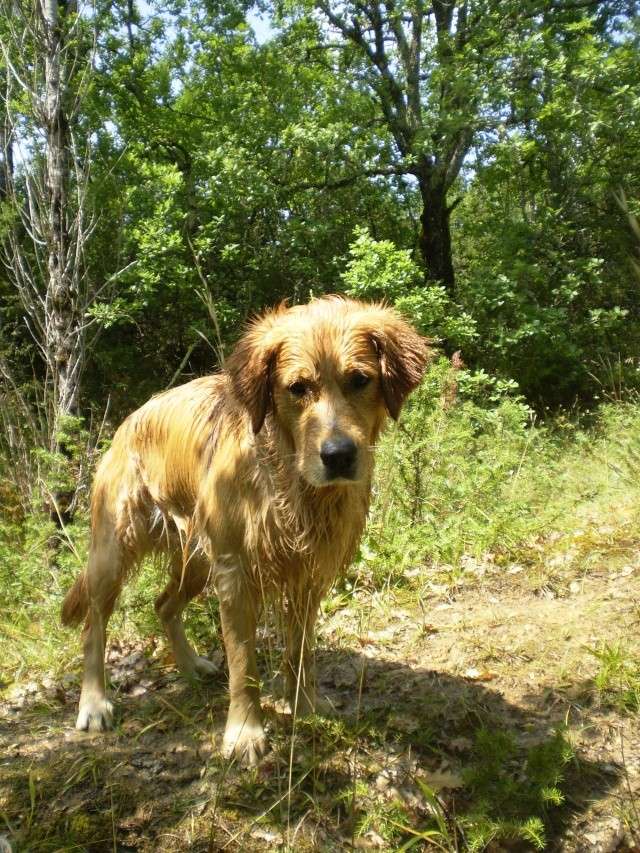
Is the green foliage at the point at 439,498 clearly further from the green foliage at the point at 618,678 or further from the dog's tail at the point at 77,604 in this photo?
the dog's tail at the point at 77,604

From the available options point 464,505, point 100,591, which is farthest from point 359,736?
point 464,505

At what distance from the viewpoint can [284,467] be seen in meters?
2.80

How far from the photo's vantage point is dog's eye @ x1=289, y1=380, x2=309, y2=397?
2.69m

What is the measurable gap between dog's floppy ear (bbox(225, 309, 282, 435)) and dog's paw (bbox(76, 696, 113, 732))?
66.5 inches

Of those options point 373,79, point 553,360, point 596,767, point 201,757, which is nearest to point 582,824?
point 596,767

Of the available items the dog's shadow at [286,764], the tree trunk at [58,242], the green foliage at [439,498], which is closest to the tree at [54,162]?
the tree trunk at [58,242]

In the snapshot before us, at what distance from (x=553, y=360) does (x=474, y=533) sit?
871 cm

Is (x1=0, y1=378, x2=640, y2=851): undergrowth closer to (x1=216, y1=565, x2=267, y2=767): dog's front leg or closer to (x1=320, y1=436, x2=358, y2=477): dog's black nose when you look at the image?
(x1=216, y1=565, x2=267, y2=767): dog's front leg

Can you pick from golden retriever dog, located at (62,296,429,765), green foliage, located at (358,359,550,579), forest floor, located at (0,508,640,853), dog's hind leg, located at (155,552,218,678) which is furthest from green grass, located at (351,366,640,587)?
golden retriever dog, located at (62,296,429,765)

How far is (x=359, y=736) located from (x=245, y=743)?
1.74 feet

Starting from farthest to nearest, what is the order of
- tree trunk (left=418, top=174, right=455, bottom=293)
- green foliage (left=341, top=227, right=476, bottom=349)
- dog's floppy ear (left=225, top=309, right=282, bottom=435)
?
1. tree trunk (left=418, top=174, right=455, bottom=293)
2. green foliage (left=341, top=227, right=476, bottom=349)
3. dog's floppy ear (left=225, top=309, right=282, bottom=435)

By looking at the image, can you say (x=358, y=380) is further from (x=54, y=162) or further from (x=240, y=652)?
(x=54, y=162)

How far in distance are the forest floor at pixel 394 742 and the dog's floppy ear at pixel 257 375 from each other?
1.09 metres

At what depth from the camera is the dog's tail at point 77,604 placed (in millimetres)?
3619
